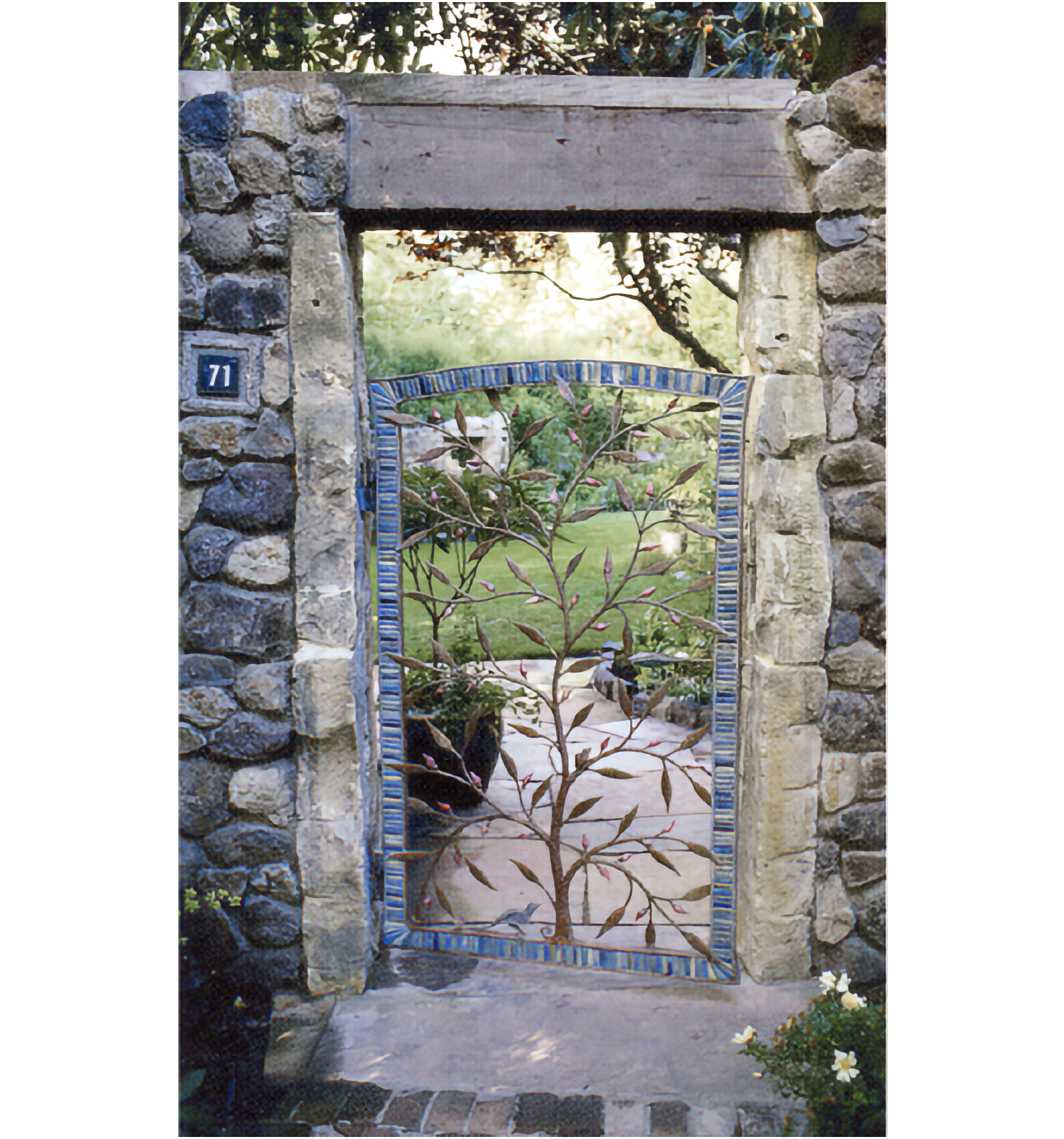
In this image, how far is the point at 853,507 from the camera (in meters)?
2.54

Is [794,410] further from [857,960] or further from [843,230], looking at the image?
[857,960]

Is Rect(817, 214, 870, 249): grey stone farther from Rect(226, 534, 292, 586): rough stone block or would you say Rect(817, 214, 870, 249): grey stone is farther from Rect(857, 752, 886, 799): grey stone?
Rect(226, 534, 292, 586): rough stone block

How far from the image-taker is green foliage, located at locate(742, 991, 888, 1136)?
214cm

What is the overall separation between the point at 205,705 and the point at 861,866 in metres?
2.19

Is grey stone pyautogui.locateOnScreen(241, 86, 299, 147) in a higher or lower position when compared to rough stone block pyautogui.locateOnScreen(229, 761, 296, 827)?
higher

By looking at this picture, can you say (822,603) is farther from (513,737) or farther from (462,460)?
(513,737)

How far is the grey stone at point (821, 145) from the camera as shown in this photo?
2410 millimetres

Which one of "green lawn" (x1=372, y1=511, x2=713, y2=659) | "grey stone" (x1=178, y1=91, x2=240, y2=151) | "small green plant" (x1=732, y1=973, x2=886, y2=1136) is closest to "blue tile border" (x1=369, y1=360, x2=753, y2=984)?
"small green plant" (x1=732, y1=973, x2=886, y2=1136)

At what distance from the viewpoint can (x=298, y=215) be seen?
244cm

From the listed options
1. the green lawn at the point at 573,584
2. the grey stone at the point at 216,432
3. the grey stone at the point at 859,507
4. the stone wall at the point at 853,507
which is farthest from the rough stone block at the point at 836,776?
the green lawn at the point at 573,584

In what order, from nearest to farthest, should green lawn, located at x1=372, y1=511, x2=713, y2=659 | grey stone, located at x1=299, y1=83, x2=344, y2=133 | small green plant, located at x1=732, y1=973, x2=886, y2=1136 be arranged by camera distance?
1. small green plant, located at x1=732, y1=973, x2=886, y2=1136
2. grey stone, located at x1=299, y1=83, x2=344, y2=133
3. green lawn, located at x1=372, y1=511, x2=713, y2=659

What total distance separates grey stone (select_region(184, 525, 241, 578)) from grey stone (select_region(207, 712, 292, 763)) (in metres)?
0.48

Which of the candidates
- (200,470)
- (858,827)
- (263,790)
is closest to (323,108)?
(200,470)

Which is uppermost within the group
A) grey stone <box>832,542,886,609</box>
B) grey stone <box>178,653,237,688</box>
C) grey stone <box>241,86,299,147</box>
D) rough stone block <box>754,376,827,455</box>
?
grey stone <box>241,86,299,147</box>
